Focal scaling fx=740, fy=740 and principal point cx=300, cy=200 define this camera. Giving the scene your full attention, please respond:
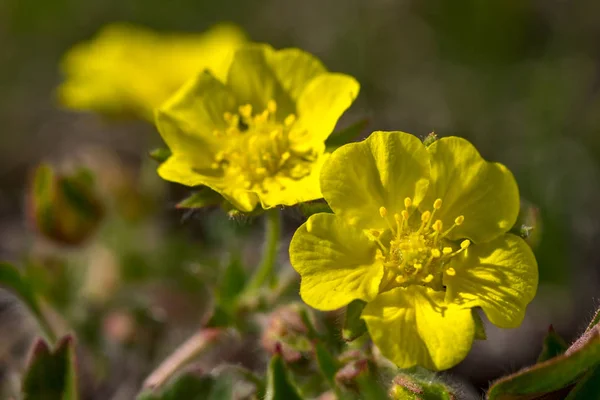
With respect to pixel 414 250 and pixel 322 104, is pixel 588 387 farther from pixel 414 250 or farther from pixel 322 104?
pixel 322 104

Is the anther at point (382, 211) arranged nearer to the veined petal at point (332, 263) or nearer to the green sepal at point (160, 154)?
the veined petal at point (332, 263)

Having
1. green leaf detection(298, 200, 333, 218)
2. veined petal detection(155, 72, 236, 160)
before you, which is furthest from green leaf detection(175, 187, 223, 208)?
green leaf detection(298, 200, 333, 218)

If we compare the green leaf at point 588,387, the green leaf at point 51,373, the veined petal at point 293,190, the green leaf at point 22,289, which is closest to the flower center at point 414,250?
the veined petal at point 293,190

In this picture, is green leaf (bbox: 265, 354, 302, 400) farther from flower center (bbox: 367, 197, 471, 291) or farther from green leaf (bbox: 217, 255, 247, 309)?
green leaf (bbox: 217, 255, 247, 309)

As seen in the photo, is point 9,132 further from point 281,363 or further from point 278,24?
point 281,363

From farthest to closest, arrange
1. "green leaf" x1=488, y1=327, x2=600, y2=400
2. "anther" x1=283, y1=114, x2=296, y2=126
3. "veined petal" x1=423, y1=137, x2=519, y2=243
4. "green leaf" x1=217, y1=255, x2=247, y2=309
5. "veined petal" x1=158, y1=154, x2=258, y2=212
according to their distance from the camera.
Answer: "green leaf" x1=217, y1=255, x2=247, y2=309
"anther" x1=283, y1=114, x2=296, y2=126
"veined petal" x1=158, y1=154, x2=258, y2=212
"veined petal" x1=423, y1=137, x2=519, y2=243
"green leaf" x1=488, y1=327, x2=600, y2=400

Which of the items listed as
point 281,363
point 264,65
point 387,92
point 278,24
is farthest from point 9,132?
point 281,363

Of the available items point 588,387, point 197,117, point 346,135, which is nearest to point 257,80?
point 197,117

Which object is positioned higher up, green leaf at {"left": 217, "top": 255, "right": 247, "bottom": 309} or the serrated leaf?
the serrated leaf
